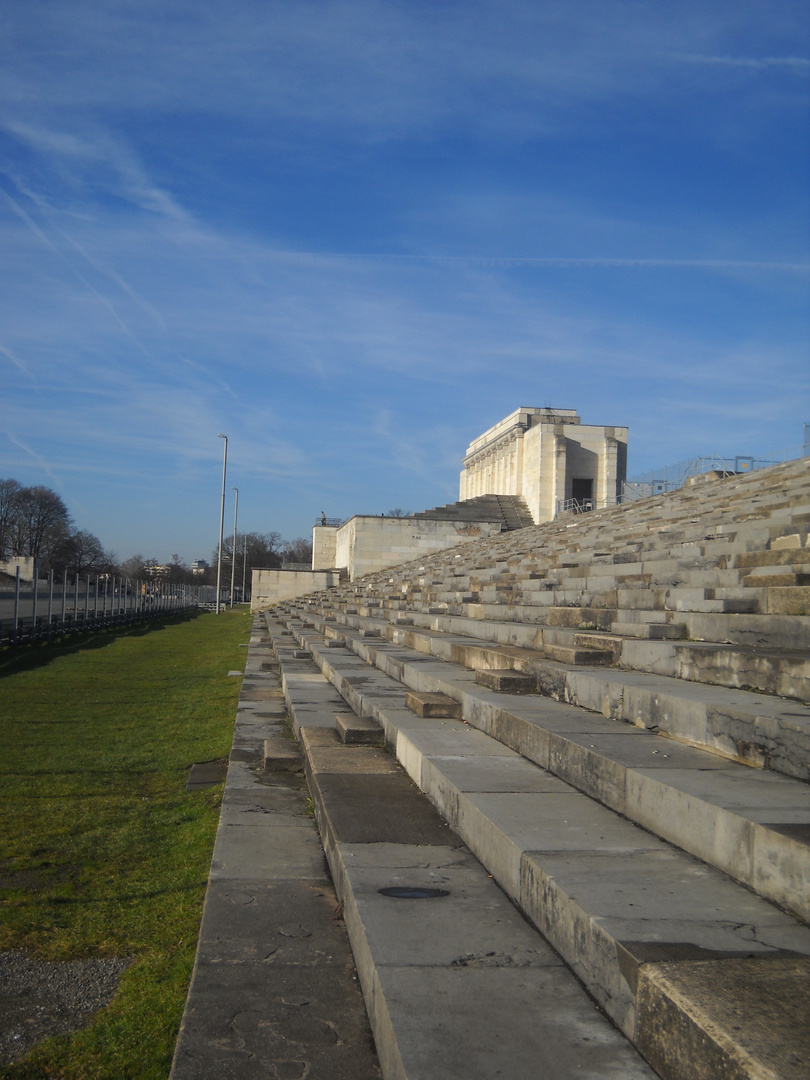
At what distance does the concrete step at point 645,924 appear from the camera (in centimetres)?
161

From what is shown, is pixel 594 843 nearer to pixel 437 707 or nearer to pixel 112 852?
pixel 437 707

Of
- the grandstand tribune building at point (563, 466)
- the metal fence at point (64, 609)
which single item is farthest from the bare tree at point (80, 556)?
the grandstand tribune building at point (563, 466)

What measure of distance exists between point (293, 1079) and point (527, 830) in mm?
1164

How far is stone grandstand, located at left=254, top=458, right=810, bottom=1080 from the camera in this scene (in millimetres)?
1812

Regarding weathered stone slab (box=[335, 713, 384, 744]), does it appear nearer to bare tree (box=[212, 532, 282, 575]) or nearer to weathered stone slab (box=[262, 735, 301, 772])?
weathered stone slab (box=[262, 735, 301, 772])

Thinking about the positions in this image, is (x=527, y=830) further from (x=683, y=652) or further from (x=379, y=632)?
(x=379, y=632)

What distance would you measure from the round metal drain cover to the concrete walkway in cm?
25

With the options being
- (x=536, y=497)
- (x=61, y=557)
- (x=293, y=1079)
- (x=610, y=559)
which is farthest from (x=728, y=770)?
(x=61, y=557)

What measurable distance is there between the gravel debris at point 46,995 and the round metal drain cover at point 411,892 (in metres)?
1.06

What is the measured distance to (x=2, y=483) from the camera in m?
70.6

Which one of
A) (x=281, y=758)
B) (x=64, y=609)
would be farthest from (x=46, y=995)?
(x=64, y=609)

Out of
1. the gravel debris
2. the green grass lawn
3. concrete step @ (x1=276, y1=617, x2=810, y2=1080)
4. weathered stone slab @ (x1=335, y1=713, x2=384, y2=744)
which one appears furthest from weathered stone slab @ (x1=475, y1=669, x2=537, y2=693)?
the gravel debris

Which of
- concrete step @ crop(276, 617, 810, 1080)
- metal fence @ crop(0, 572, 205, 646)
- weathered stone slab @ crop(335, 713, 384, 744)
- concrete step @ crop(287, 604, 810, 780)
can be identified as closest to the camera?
concrete step @ crop(276, 617, 810, 1080)

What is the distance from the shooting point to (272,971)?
260 centimetres
